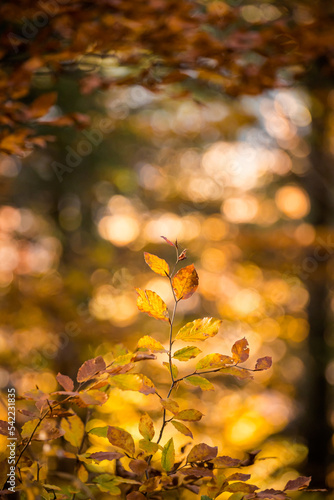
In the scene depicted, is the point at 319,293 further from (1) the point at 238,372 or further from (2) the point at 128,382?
(2) the point at 128,382

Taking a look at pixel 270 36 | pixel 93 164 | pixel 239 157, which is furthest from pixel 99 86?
pixel 239 157

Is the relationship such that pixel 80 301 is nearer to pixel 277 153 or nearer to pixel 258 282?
pixel 258 282

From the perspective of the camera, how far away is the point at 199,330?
2.37 ft

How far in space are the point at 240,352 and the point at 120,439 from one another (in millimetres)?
279

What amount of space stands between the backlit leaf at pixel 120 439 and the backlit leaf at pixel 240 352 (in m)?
0.25

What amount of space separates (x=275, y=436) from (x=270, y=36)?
3.40 m

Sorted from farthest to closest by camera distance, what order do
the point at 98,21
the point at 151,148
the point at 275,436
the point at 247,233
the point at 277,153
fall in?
the point at 151,148 → the point at 277,153 → the point at 247,233 → the point at 275,436 → the point at 98,21

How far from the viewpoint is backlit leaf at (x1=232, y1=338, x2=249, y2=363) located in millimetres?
733

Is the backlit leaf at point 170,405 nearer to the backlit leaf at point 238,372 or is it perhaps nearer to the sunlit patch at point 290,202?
the backlit leaf at point 238,372

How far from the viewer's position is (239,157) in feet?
16.1

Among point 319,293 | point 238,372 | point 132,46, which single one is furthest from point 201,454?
point 319,293

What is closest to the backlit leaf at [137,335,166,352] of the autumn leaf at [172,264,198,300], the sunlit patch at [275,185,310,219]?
the autumn leaf at [172,264,198,300]

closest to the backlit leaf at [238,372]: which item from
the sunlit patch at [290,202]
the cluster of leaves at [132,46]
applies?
the cluster of leaves at [132,46]

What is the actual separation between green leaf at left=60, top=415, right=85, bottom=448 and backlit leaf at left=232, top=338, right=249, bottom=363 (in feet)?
1.24
